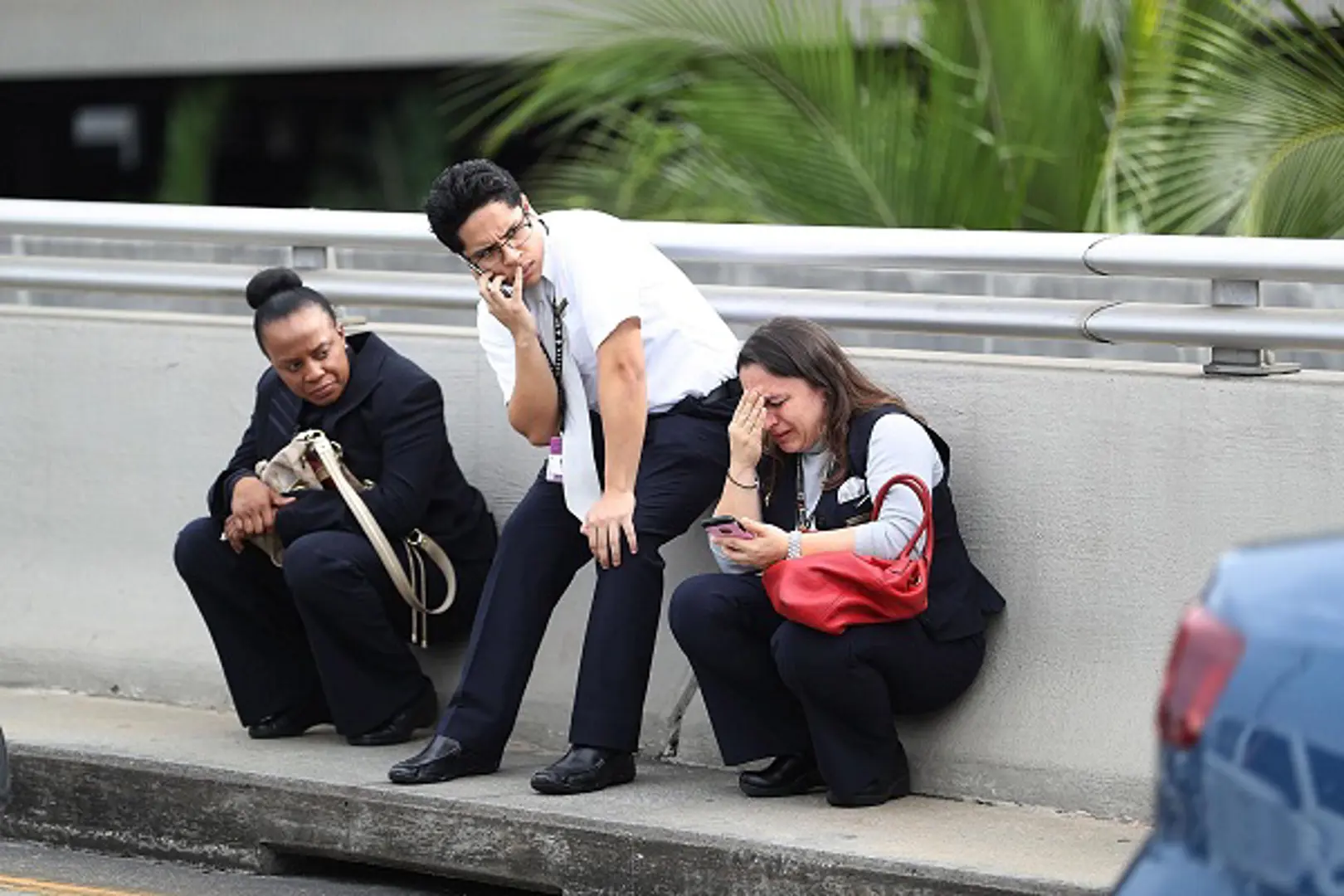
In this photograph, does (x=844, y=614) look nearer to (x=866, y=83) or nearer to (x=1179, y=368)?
(x=1179, y=368)

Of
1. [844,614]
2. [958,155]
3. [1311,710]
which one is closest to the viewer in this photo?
[1311,710]

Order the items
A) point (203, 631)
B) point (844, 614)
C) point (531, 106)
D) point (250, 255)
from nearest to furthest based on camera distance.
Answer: point (844, 614)
point (203, 631)
point (250, 255)
point (531, 106)

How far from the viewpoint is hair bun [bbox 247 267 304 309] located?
6770mm

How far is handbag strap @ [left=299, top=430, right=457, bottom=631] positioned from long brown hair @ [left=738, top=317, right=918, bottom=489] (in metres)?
1.21

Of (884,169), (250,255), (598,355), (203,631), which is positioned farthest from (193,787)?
(884,169)

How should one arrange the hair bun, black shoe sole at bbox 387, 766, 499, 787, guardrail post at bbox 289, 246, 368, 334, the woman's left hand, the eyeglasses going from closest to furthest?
the woman's left hand < the eyeglasses < black shoe sole at bbox 387, 766, 499, 787 < the hair bun < guardrail post at bbox 289, 246, 368, 334

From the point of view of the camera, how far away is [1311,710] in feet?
10.3

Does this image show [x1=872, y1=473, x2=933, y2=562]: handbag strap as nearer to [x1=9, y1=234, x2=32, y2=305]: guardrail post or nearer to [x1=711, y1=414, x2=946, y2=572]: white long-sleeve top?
[x1=711, y1=414, x2=946, y2=572]: white long-sleeve top

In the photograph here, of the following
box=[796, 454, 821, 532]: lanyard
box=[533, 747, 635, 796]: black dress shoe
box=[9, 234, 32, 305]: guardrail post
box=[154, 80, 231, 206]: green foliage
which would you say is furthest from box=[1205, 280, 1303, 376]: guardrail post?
Result: box=[154, 80, 231, 206]: green foliage

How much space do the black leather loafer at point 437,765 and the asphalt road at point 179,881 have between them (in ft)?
0.84

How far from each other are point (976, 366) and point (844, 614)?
81 cm

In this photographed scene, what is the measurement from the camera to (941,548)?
5.97 metres

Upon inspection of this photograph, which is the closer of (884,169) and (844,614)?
(844,614)

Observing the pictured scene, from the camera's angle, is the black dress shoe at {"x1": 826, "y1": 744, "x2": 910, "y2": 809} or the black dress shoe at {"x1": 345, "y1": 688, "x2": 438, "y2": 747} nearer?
the black dress shoe at {"x1": 826, "y1": 744, "x2": 910, "y2": 809}
